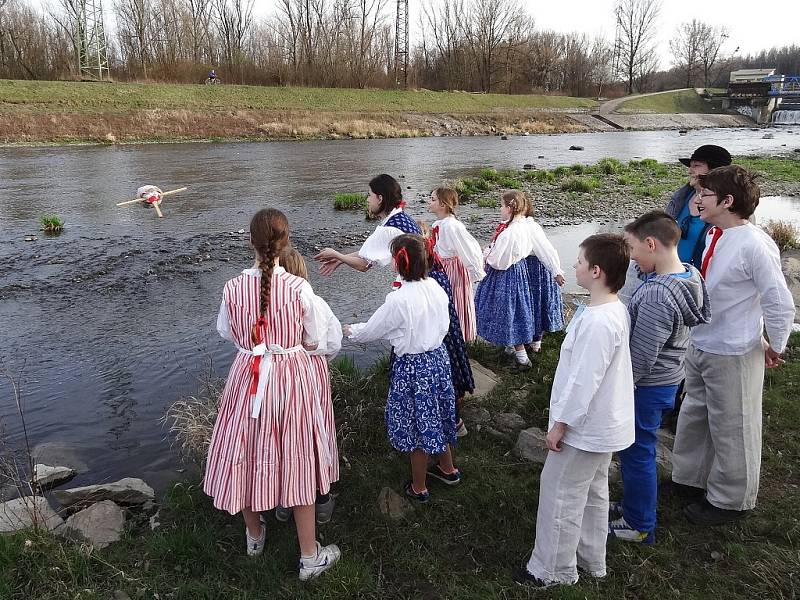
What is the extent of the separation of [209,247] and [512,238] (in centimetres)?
768

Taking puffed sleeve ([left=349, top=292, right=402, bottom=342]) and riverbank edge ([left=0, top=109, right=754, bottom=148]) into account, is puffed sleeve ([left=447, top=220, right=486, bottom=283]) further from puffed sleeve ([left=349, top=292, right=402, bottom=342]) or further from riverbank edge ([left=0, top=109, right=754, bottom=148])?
riverbank edge ([left=0, top=109, right=754, bottom=148])

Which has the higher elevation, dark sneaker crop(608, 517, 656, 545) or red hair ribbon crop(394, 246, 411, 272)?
red hair ribbon crop(394, 246, 411, 272)

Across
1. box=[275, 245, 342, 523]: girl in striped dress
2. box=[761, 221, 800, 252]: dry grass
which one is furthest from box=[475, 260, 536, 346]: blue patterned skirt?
box=[761, 221, 800, 252]: dry grass

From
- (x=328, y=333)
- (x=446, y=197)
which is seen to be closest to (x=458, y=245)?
(x=446, y=197)

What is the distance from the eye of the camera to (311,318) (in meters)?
3.21

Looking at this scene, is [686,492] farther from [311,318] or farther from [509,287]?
[311,318]

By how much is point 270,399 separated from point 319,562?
36.4 inches

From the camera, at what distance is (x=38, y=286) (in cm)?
891

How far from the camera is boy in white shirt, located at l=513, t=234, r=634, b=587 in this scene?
9.04 feet

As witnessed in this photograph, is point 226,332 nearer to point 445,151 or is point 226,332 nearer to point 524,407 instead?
point 524,407

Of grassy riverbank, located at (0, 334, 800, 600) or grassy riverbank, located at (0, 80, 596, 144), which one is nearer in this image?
grassy riverbank, located at (0, 334, 800, 600)

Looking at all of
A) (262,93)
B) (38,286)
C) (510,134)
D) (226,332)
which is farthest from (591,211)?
(262,93)

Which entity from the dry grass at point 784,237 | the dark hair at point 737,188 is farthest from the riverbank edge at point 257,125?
the dark hair at point 737,188

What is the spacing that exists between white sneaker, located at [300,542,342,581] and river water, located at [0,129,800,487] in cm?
185
